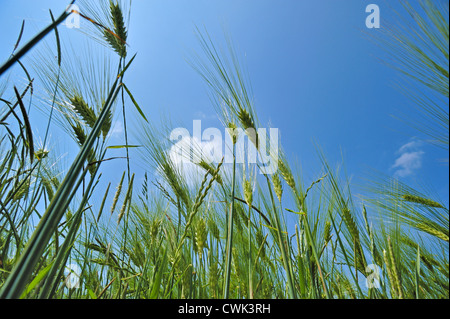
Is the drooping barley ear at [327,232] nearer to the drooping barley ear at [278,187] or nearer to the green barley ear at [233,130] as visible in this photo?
the drooping barley ear at [278,187]

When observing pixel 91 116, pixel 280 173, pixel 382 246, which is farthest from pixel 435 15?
pixel 91 116

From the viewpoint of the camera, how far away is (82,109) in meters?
0.97

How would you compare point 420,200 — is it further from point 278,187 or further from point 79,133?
point 79,133

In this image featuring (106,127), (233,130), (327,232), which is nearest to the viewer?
(106,127)

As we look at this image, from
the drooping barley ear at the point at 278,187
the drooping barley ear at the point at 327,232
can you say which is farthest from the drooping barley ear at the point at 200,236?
the drooping barley ear at the point at 327,232

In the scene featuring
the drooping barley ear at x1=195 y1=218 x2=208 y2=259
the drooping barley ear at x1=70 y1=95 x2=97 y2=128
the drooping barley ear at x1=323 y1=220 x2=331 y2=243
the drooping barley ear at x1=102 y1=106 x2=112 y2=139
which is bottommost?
the drooping barley ear at x1=195 y1=218 x2=208 y2=259

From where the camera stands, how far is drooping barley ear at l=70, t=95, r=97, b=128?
96 cm

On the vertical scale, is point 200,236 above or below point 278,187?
below

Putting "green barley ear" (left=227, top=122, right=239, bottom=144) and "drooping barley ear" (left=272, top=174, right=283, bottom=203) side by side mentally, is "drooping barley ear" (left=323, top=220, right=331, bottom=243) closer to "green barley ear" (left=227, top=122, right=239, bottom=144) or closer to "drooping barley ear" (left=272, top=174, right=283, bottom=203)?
"drooping barley ear" (left=272, top=174, right=283, bottom=203)

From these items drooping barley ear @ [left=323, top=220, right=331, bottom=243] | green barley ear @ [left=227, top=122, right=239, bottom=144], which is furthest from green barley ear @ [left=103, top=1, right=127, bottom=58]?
drooping barley ear @ [left=323, top=220, right=331, bottom=243]

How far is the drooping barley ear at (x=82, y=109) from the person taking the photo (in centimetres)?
96

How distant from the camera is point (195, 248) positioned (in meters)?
1.01

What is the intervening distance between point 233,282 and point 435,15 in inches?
51.2

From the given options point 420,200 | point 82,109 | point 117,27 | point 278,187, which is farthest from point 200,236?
point 420,200
